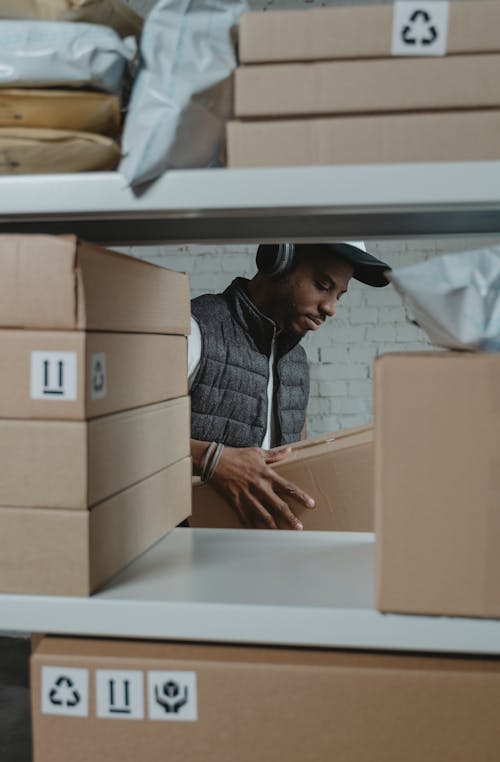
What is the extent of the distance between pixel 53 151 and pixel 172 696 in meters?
0.57

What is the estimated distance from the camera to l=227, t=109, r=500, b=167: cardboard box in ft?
2.26

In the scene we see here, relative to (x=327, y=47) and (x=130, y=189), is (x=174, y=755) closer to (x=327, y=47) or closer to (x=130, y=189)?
(x=130, y=189)

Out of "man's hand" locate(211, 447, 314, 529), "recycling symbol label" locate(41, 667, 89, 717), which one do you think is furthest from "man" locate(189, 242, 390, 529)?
"recycling symbol label" locate(41, 667, 89, 717)

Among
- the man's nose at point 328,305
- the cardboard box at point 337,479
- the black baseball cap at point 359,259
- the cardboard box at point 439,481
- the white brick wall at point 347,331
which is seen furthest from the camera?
the white brick wall at point 347,331

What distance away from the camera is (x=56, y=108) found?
73 cm

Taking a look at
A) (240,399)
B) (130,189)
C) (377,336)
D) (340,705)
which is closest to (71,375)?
(130,189)

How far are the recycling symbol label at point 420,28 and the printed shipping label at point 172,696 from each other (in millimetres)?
661

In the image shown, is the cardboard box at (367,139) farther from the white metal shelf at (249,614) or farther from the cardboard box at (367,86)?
the white metal shelf at (249,614)

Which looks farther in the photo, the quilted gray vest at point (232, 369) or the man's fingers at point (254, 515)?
the quilted gray vest at point (232, 369)

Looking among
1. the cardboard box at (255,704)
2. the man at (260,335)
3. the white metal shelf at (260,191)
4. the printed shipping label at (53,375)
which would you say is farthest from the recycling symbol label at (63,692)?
the man at (260,335)

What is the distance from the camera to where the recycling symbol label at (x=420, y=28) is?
684 mm

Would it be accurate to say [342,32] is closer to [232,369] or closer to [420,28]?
[420,28]

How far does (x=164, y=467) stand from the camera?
96 centimetres

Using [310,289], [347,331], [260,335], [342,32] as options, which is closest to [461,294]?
[342,32]
